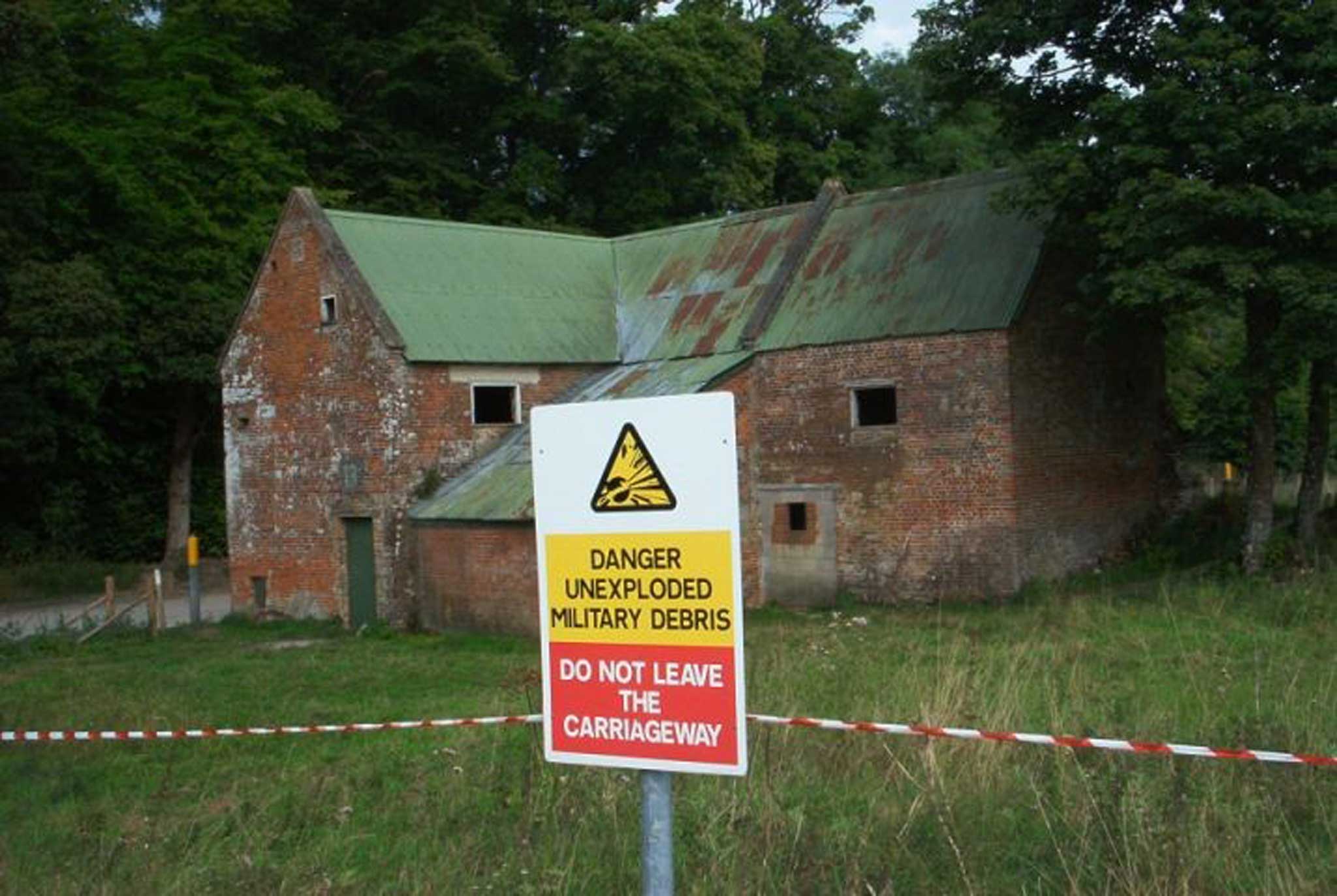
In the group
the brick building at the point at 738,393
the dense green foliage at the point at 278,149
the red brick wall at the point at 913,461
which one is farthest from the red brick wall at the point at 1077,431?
the dense green foliage at the point at 278,149

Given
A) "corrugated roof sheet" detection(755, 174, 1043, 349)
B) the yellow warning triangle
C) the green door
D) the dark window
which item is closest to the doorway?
the dark window

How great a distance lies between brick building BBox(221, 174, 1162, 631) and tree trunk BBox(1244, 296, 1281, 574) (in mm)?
2497

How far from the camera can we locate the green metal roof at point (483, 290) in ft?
81.9

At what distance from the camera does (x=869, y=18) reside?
46.1m

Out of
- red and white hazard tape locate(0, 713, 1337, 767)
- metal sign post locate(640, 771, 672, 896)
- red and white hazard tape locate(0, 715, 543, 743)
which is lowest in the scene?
red and white hazard tape locate(0, 715, 543, 743)

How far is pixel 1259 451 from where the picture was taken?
20.1m

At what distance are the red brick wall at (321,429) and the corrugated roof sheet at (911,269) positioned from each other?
5061mm

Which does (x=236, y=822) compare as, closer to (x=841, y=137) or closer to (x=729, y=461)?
(x=729, y=461)

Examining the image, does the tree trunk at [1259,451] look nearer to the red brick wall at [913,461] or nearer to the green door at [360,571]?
the red brick wall at [913,461]

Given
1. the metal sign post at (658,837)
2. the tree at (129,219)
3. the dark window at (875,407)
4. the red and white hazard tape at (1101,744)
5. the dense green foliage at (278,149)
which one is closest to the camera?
the metal sign post at (658,837)

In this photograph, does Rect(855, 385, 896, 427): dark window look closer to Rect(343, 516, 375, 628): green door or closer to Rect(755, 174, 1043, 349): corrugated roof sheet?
Rect(755, 174, 1043, 349): corrugated roof sheet

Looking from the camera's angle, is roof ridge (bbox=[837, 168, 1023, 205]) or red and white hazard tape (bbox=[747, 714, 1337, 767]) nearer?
red and white hazard tape (bbox=[747, 714, 1337, 767])

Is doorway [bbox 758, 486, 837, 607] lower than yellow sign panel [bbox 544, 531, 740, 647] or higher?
lower

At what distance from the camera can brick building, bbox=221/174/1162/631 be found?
70.6ft
